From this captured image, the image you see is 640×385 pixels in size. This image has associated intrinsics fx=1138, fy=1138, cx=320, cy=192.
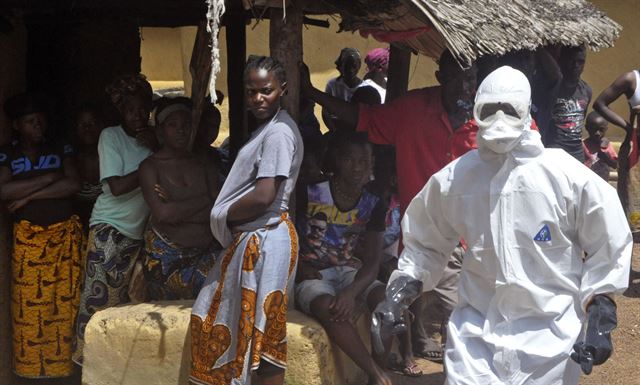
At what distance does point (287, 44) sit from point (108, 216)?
4.44ft

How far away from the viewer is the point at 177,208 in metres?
5.89

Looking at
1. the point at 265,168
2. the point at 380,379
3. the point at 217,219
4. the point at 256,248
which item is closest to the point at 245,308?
the point at 256,248

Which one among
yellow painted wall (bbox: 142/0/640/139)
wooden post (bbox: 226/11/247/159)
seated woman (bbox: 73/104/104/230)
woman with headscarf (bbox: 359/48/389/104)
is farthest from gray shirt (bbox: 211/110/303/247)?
yellow painted wall (bbox: 142/0/640/139)

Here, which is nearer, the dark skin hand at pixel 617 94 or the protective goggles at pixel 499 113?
the protective goggles at pixel 499 113

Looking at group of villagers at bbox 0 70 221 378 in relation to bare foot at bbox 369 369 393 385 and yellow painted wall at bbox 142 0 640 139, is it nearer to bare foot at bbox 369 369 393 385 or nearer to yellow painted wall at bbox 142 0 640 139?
bare foot at bbox 369 369 393 385

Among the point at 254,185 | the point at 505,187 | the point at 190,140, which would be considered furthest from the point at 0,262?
the point at 505,187

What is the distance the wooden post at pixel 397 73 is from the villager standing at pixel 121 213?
1983mm

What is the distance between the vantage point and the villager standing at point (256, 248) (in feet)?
17.5

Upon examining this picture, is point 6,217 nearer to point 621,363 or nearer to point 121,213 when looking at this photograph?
point 121,213

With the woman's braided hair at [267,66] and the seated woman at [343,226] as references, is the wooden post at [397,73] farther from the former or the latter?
the woman's braided hair at [267,66]

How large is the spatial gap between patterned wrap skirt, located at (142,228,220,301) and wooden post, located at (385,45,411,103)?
82.1 inches

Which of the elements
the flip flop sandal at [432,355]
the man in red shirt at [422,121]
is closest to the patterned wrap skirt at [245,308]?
the man in red shirt at [422,121]

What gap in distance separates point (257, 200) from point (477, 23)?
4.89 feet

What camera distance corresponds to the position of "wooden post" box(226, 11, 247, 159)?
7336 millimetres
